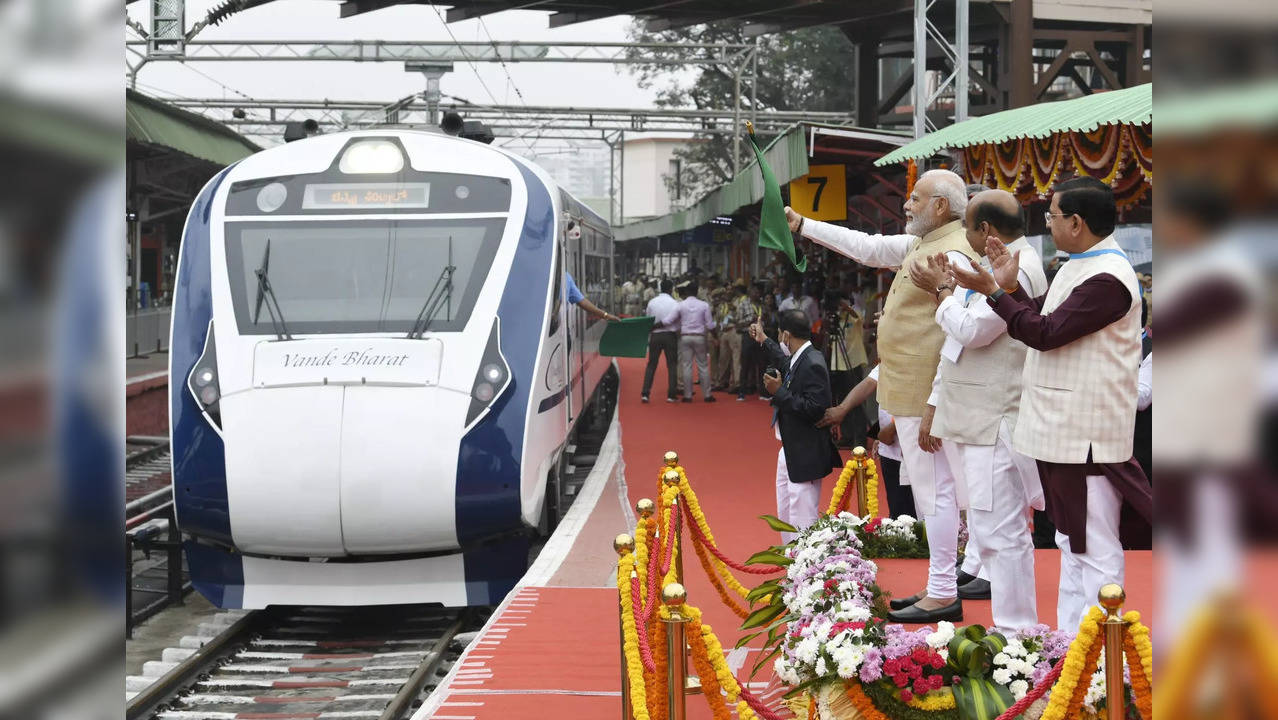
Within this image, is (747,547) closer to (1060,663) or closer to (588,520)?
(588,520)

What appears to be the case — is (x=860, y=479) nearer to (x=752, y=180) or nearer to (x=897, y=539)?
(x=897, y=539)

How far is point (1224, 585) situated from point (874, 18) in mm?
17655

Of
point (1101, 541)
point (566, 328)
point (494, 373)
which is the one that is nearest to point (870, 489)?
point (494, 373)

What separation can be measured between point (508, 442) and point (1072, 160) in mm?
4118

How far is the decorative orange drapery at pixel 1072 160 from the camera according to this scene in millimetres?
7645

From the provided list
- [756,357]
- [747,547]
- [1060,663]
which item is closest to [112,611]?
[1060,663]

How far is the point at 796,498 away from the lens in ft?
24.5

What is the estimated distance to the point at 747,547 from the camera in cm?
924

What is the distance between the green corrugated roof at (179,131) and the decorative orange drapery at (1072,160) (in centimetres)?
723

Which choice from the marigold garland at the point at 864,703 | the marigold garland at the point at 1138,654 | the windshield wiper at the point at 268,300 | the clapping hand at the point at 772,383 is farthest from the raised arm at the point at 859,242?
the windshield wiper at the point at 268,300

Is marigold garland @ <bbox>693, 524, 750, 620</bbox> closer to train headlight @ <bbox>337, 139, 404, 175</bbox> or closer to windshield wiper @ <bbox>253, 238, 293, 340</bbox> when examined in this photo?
windshield wiper @ <bbox>253, 238, 293, 340</bbox>

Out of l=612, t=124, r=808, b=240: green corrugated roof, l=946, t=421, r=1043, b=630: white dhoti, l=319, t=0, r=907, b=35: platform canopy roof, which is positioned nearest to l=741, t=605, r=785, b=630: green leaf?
l=946, t=421, r=1043, b=630: white dhoti

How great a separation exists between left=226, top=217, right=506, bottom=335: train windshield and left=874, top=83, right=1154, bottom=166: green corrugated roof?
353cm

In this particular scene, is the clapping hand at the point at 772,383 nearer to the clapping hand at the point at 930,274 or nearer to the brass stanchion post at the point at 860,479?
the brass stanchion post at the point at 860,479
